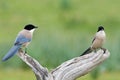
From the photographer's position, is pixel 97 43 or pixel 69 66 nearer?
pixel 69 66

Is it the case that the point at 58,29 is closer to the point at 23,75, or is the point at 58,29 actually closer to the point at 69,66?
the point at 23,75

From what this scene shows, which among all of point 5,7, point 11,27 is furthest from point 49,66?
point 5,7

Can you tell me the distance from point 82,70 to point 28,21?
38.9 ft

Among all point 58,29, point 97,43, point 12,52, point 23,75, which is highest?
point 12,52

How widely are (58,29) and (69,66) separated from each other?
11766 millimetres

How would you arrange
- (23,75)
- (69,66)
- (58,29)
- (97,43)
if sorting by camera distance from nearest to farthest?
(69,66) → (97,43) → (23,75) → (58,29)

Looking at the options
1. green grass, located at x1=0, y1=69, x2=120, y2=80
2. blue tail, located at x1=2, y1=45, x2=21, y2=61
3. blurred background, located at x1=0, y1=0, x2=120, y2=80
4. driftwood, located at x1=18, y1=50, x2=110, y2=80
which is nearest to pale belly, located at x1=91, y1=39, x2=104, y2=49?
driftwood, located at x1=18, y1=50, x2=110, y2=80

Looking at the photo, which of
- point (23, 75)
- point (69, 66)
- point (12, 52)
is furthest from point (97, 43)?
point (23, 75)

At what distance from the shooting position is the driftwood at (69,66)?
447 inches

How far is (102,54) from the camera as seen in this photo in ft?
38.7

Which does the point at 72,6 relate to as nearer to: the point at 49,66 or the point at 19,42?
the point at 49,66

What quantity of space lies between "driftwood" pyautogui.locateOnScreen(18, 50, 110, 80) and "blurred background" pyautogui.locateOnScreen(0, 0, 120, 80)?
17.6 feet

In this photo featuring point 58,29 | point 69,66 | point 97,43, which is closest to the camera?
point 69,66

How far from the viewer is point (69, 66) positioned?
11.6 m
